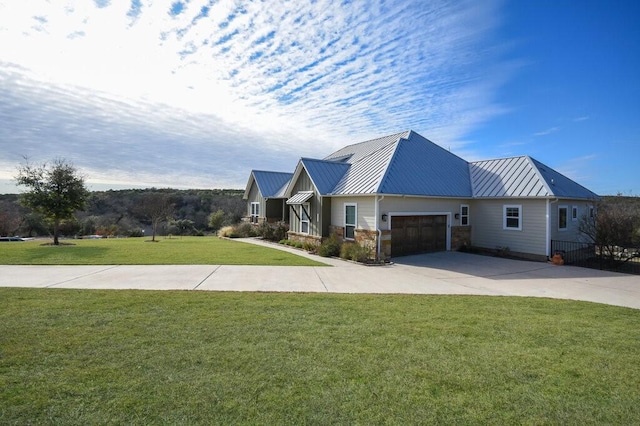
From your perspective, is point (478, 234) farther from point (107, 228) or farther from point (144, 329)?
point (107, 228)

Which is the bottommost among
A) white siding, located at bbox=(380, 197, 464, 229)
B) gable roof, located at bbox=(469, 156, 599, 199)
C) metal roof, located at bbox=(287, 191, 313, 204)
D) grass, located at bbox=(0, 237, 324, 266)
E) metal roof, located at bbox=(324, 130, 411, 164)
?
grass, located at bbox=(0, 237, 324, 266)

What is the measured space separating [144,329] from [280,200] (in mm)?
21652

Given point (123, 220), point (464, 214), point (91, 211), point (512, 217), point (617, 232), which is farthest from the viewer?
point (91, 211)

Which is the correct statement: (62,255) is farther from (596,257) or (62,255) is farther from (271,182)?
(596,257)

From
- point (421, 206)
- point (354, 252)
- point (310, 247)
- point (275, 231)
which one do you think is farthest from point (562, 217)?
point (275, 231)

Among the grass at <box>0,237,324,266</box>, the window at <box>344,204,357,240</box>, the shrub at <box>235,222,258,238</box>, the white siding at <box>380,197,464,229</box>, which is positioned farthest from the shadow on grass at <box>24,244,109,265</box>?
the white siding at <box>380,197,464,229</box>

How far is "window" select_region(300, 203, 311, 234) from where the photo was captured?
1877cm

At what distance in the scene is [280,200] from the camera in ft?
88.5

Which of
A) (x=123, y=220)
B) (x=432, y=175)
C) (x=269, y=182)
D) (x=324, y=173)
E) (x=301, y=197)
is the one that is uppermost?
(x=269, y=182)

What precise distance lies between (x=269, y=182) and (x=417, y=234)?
15.5 metres

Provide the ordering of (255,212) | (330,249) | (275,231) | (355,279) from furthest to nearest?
(255,212) < (275,231) < (330,249) < (355,279)

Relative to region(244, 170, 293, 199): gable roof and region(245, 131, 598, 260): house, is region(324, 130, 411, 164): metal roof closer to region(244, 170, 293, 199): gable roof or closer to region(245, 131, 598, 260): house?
region(245, 131, 598, 260): house

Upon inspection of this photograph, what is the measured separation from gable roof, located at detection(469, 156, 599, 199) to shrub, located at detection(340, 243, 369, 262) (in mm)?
7810

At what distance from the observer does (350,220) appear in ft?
53.9
